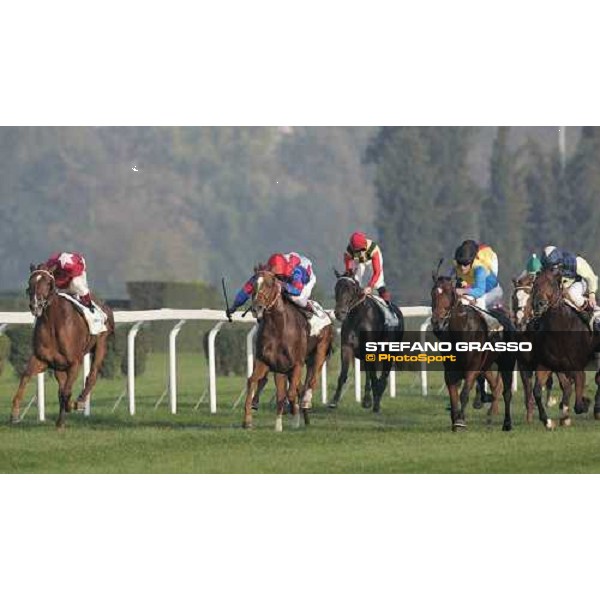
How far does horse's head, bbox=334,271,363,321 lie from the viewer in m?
13.2

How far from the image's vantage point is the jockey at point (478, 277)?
39.6 ft

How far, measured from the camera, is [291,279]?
12422 millimetres

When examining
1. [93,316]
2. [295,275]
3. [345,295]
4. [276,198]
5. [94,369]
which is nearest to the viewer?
[295,275]

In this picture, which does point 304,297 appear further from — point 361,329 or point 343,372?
point 361,329

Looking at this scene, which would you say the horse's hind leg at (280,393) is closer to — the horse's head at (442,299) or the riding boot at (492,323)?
the horse's head at (442,299)

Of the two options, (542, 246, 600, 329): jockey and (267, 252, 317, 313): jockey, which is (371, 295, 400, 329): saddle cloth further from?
(542, 246, 600, 329): jockey

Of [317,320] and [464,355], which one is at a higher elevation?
[317,320]

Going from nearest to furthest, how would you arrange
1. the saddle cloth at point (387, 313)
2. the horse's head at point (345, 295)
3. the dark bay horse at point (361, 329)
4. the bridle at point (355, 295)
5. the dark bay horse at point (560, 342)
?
the dark bay horse at point (560, 342), the horse's head at point (345, 295), the bridle at point (355, 295), the dark bay horse at point (361, 329), the saddle cloth at point (387, 313)

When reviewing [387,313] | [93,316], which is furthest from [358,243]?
[93,316]

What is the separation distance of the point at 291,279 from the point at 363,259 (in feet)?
4.61

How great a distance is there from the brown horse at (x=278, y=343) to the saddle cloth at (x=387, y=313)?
4.76ft

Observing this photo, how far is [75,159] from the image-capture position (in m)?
38.1

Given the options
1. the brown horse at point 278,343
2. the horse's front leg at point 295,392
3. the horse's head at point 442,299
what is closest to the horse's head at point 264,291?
the brown horse at point 278,343

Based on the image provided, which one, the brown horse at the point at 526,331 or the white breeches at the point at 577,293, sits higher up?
the white breeches at the point at 577,293
